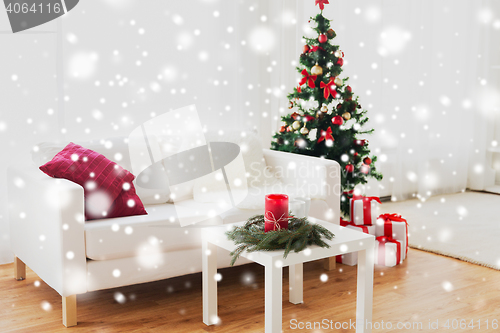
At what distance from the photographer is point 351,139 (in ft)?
11.1

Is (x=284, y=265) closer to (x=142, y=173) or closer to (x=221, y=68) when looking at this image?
(x=142, y=173)

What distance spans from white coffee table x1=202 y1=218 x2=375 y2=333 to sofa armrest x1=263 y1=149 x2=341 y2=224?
0.58 metres

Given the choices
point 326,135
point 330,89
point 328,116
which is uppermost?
point 330,89

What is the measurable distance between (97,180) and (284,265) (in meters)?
1.04

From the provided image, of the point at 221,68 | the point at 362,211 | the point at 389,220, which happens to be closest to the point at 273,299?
the point at 362,211

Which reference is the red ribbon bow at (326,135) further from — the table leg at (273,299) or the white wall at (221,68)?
the table leg at (273,299)

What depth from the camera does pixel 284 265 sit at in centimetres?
192

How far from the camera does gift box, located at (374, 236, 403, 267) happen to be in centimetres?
310

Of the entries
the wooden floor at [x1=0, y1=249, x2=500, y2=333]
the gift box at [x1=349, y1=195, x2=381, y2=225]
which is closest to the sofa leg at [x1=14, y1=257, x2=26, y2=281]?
the wooden floor at [x1=0, y1=249, x2=500, y2=333]

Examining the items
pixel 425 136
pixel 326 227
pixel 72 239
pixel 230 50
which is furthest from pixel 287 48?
pixel 72 239

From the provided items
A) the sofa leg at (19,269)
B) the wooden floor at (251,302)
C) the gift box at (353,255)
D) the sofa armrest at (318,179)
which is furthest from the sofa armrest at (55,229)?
the gift box at (353,255)

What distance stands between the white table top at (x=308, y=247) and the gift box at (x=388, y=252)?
3.05 ft

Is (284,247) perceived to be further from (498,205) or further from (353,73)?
(498,205)

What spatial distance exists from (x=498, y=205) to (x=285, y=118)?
2377 mm
